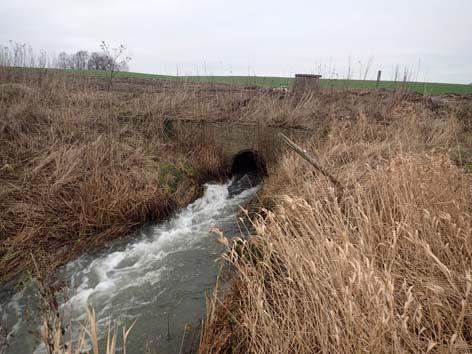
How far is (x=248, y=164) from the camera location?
29.9 feet

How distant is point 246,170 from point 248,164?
0.23m

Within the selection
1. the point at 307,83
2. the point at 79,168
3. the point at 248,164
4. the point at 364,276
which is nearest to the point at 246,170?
the point at 248,164

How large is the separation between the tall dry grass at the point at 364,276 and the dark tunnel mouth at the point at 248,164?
4590 mm

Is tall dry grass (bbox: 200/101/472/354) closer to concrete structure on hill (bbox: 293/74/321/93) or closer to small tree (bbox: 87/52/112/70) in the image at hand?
concrete structure on hill (bbox: 293/74/321/93)

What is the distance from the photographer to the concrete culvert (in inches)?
314

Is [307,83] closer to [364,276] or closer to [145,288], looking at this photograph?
[145,288]

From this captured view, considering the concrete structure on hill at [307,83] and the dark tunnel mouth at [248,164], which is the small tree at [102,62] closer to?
the dark tunnel mouth at [248,164]

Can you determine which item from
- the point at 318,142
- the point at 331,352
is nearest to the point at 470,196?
the point at 331,352


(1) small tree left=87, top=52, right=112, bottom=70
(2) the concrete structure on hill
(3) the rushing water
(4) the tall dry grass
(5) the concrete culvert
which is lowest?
(3) the rushing water

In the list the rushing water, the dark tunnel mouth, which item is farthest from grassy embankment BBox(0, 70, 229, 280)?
the dark tunnel mouth

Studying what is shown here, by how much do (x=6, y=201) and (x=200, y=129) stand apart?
15.0ft

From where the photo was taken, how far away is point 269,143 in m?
7.61

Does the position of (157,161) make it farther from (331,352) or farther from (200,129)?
(331,352)

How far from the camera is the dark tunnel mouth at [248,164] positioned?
8.21m
